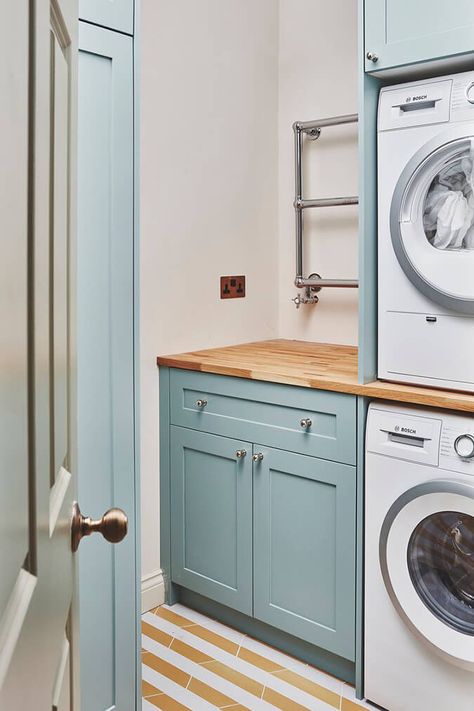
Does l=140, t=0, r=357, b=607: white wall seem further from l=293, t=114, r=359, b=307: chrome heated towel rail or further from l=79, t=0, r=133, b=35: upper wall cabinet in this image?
l=79, t=0, r=133, b=35: upper wall cabinet

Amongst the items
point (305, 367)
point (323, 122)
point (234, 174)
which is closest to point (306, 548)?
point (305, 367)

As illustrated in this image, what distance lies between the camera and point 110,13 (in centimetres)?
163

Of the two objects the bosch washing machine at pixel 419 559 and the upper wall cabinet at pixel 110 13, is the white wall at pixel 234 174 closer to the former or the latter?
the upper wall cabinet at pixel 110 13

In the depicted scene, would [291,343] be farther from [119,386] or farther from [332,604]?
[119,386]

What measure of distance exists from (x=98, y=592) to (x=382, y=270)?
1197mm

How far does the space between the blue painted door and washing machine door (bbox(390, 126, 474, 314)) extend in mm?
788

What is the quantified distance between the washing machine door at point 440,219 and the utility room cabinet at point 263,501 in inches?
17.0

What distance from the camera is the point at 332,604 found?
216 centimetres

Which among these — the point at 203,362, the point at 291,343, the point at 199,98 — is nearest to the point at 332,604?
the point at 203,362

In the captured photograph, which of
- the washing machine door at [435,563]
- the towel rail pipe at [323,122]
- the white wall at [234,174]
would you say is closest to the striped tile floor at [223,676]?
the white wall at [234,174]

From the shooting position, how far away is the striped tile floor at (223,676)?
206 cm

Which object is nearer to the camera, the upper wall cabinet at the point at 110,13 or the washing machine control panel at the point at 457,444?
the upper wall cabinet at the point at 110,13

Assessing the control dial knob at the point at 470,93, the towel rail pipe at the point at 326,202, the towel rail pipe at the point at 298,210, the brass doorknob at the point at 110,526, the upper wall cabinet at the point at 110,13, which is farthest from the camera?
the towel rail pipe at the point at 298,210

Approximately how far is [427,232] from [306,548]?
3.49ft
